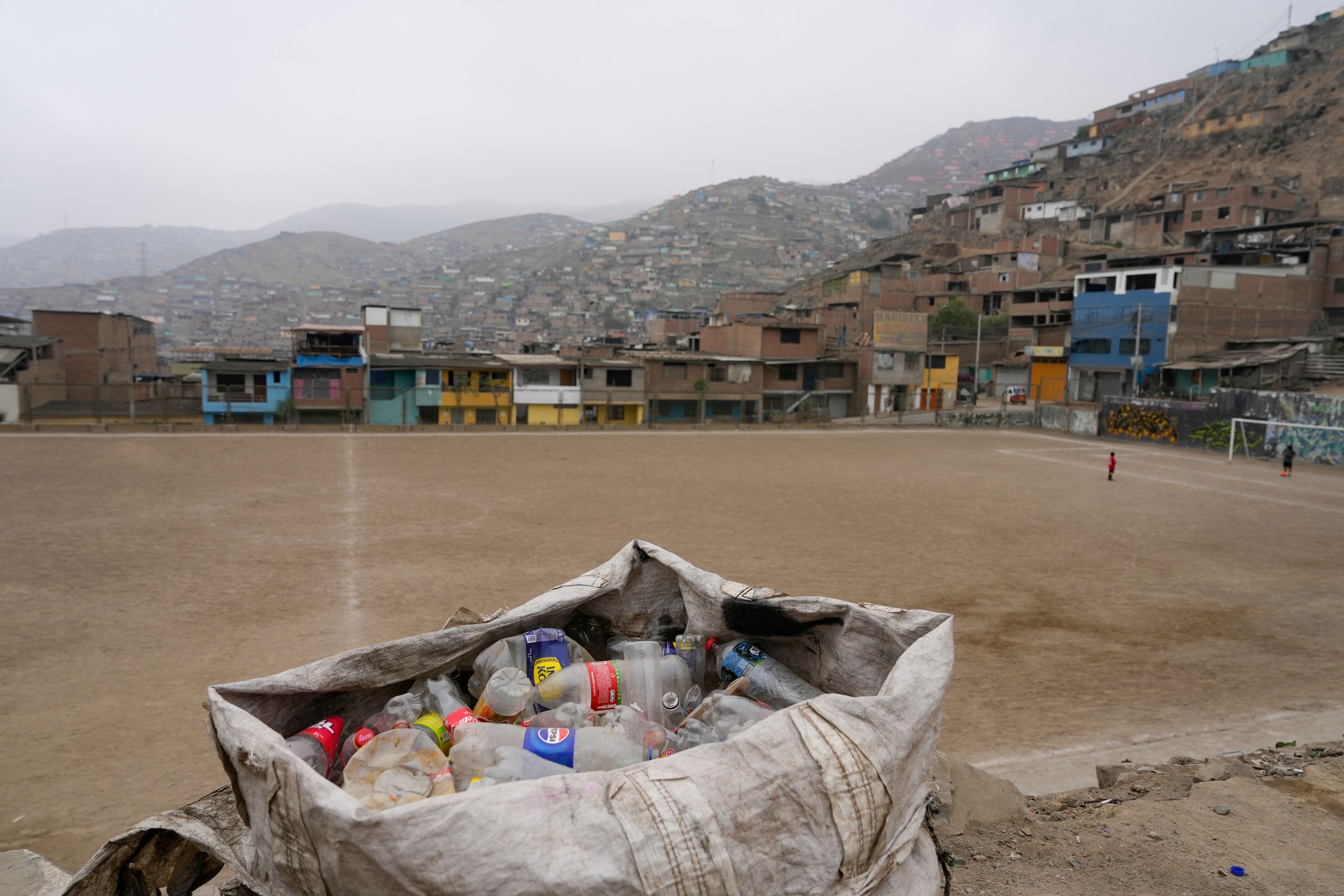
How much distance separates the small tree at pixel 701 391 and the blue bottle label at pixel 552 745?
3866 centimetres

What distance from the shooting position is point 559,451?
26.0 meters

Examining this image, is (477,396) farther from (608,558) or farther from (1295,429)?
(1295,429)

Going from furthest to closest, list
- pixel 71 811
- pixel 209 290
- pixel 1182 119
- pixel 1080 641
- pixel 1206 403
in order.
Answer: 1. pixel 209 290
2. pixel 1182 119
3. pixel 1206 403
4. pixel 1080 641
5. pixel 71 811

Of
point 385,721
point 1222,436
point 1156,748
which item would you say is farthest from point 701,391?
point 385,721

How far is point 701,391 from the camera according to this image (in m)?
42.0

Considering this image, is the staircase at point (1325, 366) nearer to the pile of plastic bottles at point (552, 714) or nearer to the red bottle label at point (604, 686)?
the pile of plastic bottles at point (552, 714)

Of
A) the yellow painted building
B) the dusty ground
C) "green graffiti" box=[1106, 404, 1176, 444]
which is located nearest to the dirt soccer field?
the dusty ground

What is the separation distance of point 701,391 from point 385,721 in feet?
129

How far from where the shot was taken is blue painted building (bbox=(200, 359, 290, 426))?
37.8 m

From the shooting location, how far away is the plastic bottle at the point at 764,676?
325 cm

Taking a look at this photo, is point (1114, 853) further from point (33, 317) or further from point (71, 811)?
point (33, 317)

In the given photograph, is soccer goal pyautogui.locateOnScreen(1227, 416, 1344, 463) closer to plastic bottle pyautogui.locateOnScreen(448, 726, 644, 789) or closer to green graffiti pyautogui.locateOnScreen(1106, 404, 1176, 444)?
green graffiti pyautogui.locateOnScreen(1106, 404, 1176, 444)

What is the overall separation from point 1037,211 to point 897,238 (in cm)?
1962

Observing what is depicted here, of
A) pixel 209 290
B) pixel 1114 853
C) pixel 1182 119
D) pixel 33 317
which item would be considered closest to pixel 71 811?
pixel 1114 853
